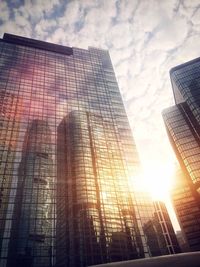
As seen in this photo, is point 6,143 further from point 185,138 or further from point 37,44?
point 185,138

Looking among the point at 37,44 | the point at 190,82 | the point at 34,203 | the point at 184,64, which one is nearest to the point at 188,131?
the point at 190,82

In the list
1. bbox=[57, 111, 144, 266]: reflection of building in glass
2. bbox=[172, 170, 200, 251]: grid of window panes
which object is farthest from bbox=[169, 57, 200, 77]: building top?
bbox=[57, 111, 144, 266]: reflection of building in glass

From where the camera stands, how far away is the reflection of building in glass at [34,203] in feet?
117

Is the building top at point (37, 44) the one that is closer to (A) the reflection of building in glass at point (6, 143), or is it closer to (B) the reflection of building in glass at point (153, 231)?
(A) the reflection of building in glass at point (6, 143)

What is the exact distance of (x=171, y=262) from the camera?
11.0 m

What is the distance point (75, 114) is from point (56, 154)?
13.0 metres

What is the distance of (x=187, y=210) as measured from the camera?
82.5m

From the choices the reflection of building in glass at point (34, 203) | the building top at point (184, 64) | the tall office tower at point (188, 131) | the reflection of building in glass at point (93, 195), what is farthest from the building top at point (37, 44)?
the tall office tower at point (188, 131)

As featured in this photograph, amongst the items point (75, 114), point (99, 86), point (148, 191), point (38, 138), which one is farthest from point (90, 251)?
point (99, 86)

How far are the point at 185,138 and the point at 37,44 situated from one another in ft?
206

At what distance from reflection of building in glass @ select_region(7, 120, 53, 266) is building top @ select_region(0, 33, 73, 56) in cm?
3702

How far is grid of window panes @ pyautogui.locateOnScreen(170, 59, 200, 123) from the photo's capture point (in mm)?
71325

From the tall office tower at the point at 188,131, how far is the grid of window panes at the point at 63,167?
84.1 ft

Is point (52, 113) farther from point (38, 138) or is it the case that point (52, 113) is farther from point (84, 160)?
point (84, 160)
